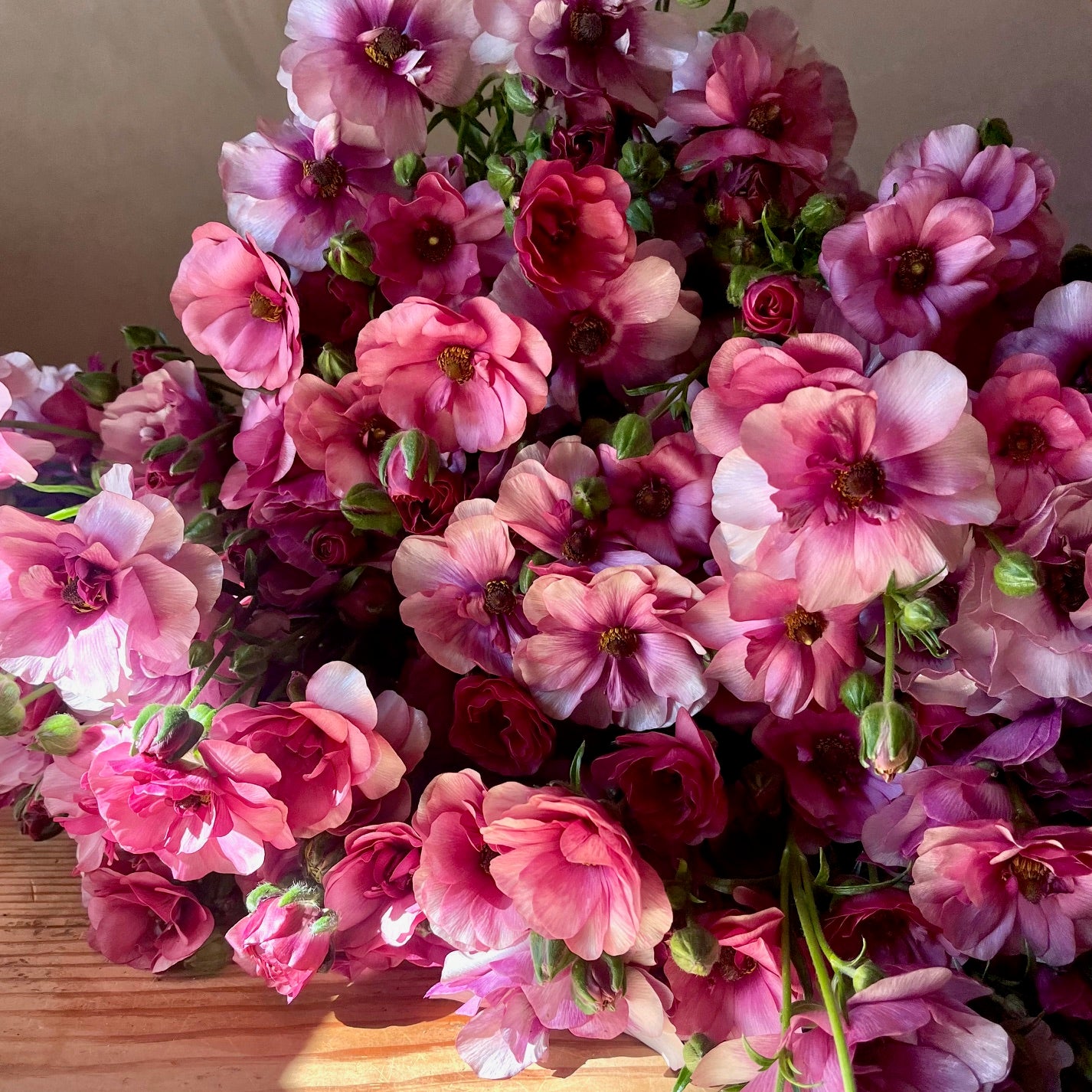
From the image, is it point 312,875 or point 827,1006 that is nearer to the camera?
point 827,1006

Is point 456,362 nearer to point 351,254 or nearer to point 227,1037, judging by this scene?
point 351,254

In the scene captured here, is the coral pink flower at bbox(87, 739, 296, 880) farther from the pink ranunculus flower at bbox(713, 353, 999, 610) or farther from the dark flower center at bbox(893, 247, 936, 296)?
the dark flower center at bbox(893, 247, 936, 296)

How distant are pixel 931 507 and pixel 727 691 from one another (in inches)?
7.5

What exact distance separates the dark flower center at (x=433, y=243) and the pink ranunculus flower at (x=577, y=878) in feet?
1.00

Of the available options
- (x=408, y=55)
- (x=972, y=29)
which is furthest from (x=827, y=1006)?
(x=972, y=29)

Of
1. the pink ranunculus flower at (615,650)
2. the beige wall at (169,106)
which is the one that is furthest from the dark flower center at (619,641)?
the beige wall at (169,106)

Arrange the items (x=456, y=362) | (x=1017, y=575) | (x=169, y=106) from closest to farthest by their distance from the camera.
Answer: (x=1017, y=575), (x=456, y=362), (x=169, y=106)

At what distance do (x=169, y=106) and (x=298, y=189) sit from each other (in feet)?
1.45

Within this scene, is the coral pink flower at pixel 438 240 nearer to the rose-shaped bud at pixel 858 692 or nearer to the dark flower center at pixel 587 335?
the dark flower center at pixel 587 335

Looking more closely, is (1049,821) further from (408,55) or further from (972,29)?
(972,29)

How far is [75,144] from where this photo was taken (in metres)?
0.86

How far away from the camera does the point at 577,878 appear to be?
0.45 meters

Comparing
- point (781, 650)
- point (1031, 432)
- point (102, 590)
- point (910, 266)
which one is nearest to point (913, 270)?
point (910, 266)

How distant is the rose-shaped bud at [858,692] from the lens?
0.45 metres
